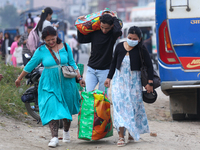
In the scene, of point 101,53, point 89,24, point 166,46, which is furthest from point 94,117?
point 166,46

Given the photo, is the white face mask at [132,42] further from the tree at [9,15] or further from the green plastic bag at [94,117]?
the tree at [9,15]

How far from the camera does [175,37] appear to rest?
241 inches

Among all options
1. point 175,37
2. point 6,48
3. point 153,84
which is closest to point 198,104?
point 175,37

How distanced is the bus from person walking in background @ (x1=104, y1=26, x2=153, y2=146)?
1413mm

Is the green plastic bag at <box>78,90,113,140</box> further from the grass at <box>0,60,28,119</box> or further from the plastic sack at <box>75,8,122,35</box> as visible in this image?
the grass at <box>0,60,28,119</box>

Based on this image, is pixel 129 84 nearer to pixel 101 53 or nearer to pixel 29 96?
pixel 101 53

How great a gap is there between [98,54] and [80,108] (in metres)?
0.82

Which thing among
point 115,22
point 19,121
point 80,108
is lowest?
point 19,121

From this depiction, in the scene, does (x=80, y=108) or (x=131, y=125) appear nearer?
(x=131, y=125)

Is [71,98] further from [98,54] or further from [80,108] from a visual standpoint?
[98,54]

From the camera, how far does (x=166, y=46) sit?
6.17 meters

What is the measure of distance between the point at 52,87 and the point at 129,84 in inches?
38.8

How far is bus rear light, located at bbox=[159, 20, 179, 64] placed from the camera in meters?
6.15

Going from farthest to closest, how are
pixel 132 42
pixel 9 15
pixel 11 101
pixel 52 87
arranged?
pixel 9 15 < pixel 11 101 < pixel 52 87 < pixel 132 42
